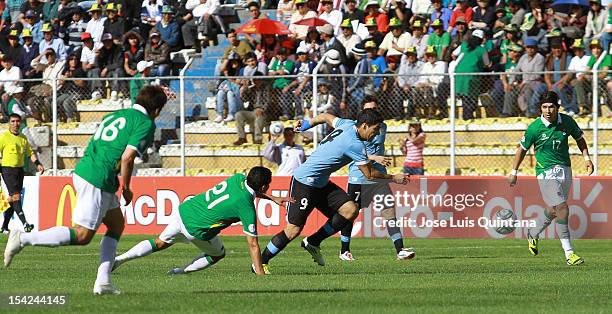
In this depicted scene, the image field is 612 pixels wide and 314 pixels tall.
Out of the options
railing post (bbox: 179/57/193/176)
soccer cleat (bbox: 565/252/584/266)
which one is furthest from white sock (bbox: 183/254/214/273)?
railing post (bbox: 179/57/193/176)

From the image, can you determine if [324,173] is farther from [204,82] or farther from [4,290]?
[204,82]

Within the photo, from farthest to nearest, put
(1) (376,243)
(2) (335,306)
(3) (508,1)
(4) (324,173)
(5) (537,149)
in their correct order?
(3) (508,1), (1) (376,243), (5) (537,149), (4) (324,173), (2) (335,306)

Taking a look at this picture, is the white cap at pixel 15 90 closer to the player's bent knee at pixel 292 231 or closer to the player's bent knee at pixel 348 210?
the player's bent knee at pixel 348 210

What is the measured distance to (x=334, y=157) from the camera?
16.6 meters

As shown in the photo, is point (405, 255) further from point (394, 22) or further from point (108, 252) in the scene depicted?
point (394, 22)

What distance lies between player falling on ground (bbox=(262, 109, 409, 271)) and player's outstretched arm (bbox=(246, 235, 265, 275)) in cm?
116

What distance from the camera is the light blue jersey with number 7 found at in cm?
1664

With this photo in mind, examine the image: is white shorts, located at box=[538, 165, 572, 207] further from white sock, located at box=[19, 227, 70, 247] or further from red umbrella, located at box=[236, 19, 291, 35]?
red umbrella, located at box=[236, 19, 291, 35]

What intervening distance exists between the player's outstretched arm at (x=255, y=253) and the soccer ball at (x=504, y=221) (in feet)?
37.7

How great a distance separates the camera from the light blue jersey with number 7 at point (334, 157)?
54.6 ft

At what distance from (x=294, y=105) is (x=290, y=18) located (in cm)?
562

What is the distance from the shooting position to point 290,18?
105 ft

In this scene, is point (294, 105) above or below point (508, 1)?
below

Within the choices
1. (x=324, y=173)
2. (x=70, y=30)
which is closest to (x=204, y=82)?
(x=70, y=30)
